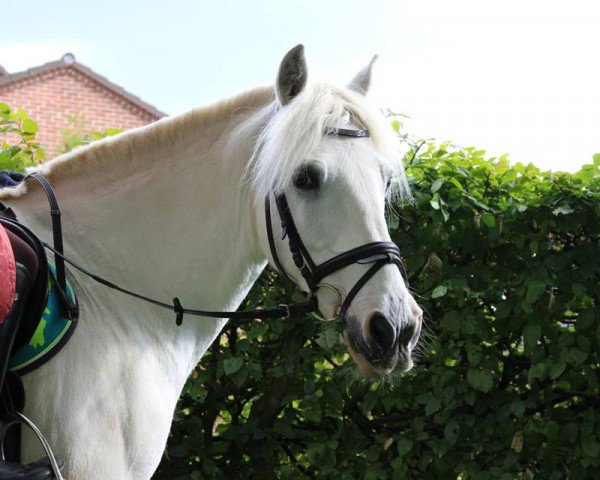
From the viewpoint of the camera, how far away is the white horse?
2.33 meters

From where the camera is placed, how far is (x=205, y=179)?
8.85ft

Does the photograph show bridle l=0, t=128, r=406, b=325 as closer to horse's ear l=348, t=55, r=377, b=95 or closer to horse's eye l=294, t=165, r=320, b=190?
horse's eye l=294, t=165, r=320, b=190

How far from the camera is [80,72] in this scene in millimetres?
20375

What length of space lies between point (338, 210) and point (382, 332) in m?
0.40

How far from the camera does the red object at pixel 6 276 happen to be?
2166 millimetres

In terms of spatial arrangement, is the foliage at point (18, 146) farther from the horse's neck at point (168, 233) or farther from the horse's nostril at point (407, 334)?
the horse's nostril at point (407, 334)

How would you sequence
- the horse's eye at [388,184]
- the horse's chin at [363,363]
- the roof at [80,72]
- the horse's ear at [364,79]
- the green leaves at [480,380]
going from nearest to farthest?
1. the horse's chin at [363,363]
2. the horse's eye at [388,184]
3. the horse's ear at [364,79]
4. the green leaves at [480,380]
5. the roof at [80,72]

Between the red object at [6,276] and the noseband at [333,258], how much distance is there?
798 millimetres

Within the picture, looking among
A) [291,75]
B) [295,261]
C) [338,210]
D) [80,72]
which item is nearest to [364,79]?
[291,75]

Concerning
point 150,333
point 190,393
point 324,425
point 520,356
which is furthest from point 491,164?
point 150,333

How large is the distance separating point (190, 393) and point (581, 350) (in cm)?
202

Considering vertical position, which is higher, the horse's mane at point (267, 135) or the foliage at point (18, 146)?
the horse's mane at point (267, 135)

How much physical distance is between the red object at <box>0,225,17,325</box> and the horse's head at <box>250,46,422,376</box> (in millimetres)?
798

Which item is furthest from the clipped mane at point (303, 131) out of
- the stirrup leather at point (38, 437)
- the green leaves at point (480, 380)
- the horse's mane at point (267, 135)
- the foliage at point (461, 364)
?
the green leaves at point (480, 380)
